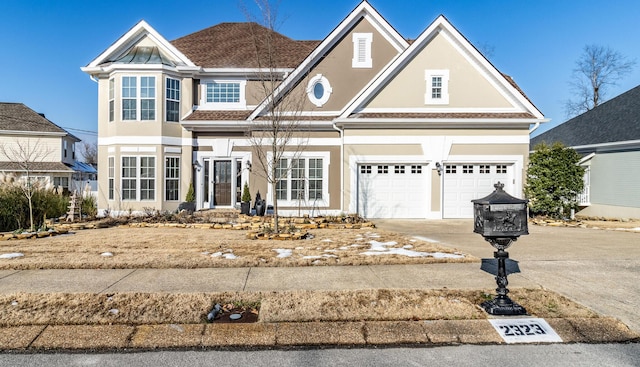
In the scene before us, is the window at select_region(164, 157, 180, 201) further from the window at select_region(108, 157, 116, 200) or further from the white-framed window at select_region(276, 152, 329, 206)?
the white-framed window at select_region(276, 152, 329, 206)

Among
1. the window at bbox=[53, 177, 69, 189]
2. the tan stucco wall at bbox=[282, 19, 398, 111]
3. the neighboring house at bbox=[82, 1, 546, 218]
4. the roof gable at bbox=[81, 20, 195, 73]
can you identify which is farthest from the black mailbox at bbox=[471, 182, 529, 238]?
the window at bbox=[53, 177, 69, 189]

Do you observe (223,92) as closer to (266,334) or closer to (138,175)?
(138,175)

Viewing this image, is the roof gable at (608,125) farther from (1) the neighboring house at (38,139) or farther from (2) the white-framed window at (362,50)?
(1) the neighboring house at (38,139)

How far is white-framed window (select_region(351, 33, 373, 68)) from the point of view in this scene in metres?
17.5

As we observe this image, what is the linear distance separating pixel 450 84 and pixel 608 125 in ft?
31.7

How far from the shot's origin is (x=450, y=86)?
637 inches

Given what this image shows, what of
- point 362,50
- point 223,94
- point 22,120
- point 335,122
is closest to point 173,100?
point 223,94

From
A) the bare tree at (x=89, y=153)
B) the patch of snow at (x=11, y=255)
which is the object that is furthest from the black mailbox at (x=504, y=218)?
the bare tree at (x=89, y=153)

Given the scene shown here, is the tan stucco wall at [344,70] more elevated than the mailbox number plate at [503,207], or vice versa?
the tan stucco wall at [344,70]

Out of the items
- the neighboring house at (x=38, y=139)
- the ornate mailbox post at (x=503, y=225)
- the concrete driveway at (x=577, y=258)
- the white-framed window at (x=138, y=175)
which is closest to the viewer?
the ornate mailbox post at (x=503, y=225)

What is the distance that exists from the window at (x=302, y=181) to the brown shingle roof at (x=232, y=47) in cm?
475

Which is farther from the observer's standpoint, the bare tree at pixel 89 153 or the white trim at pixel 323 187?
the bare tree at pixel 89 153

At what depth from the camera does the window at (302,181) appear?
667 inches

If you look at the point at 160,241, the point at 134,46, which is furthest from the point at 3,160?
the point at 160,241
